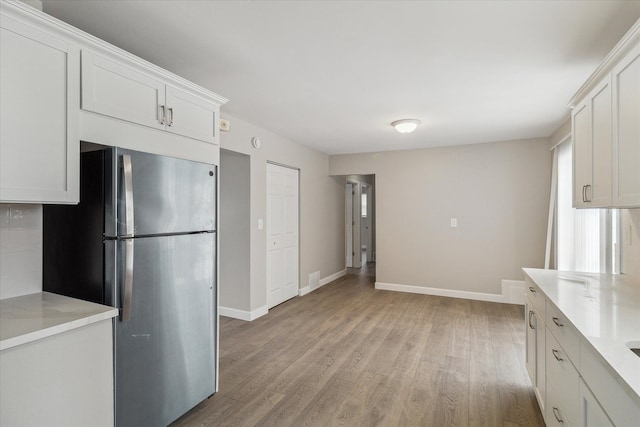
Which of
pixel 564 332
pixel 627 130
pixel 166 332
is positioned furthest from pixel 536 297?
pixel 166 332

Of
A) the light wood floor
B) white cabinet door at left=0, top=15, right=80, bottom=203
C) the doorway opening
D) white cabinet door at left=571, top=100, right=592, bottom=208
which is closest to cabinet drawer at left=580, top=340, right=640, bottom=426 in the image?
the light wood floor

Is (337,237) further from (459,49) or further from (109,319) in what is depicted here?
(109,319)

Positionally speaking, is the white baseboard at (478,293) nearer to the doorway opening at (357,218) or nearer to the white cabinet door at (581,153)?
the doorway opening at (357,218)

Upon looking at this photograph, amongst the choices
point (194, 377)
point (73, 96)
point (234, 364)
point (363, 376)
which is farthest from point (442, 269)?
point (73, 96)

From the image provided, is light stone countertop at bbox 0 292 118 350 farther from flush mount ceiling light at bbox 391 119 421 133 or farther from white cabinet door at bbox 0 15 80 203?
flush mount ceiling light at bbox 391 119 421 133

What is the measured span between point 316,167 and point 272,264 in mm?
1947

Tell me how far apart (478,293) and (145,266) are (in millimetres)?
4702

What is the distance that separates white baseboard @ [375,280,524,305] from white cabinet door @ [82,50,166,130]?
4.50m

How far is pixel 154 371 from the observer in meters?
1.83

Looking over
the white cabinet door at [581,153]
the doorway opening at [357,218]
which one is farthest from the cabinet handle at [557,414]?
the doorway opening at [357,218]

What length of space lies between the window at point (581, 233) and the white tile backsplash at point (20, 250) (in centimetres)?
399

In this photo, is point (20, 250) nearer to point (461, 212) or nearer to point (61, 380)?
point (61, 380)

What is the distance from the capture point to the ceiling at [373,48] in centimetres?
169

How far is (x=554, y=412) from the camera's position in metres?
1.72
